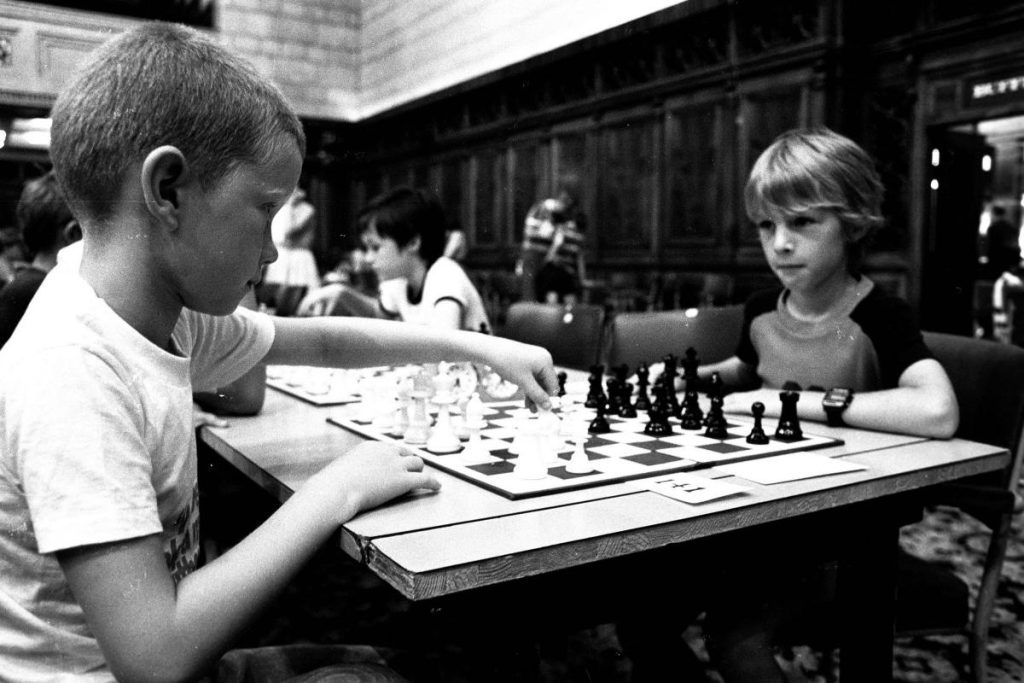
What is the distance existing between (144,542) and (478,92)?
330 inches

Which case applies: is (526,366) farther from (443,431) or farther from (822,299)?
(822,299)

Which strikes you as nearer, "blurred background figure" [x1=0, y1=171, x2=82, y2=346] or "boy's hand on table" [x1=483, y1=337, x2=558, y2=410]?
"boy's hand on table" [x1=483, y1=337, x2=558, y2=410]

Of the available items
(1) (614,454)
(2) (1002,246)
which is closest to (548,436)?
(1) (614,454)

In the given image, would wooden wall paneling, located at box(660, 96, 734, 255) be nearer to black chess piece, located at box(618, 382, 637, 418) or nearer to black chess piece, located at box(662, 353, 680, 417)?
black chess piece, located at box(662, 353, 680, 417)

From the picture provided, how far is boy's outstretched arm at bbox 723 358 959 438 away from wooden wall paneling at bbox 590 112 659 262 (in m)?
5.29

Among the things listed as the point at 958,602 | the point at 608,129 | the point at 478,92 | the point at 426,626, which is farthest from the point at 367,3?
the point at 958,602

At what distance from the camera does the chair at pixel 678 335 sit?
2.59 meters

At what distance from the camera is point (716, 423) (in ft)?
4.86

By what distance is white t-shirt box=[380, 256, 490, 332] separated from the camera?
9.05 feet

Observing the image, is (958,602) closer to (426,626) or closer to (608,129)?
(426,626)

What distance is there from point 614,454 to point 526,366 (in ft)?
0.74

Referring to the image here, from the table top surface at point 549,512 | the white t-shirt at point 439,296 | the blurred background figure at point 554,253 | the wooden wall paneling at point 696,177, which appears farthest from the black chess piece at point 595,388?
the wooden wall paneling at point 696,177

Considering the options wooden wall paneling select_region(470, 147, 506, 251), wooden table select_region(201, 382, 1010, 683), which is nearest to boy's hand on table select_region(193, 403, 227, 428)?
wooden table select_region(201, 382, 1010, 683)

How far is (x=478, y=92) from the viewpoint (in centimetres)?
868
